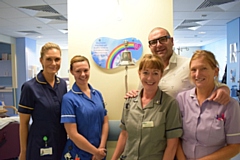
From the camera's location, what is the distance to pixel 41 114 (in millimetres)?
1614

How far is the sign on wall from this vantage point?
6.98 feet

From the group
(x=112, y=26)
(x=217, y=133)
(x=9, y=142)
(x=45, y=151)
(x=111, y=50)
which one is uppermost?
(x=112, y=26)

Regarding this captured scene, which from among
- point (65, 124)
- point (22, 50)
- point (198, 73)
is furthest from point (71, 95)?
point (22, 50)

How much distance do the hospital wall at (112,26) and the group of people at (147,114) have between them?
42 cm

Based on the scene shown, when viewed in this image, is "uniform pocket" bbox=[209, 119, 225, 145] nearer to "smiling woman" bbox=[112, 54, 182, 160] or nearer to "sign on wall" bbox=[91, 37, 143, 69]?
"smiling woman" bbox=[112, 54, 182, 160]

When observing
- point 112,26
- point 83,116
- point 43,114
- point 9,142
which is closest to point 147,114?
point 83,116

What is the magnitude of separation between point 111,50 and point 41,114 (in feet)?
3.10

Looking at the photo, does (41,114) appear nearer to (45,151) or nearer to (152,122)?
(45,151)

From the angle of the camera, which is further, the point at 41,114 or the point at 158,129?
the point at 41,114

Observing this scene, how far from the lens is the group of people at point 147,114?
1304mm

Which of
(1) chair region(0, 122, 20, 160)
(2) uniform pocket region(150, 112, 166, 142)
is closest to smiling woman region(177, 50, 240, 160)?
(2) uniform pocket region(150, 112, 166, 142)

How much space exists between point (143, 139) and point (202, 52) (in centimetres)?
69

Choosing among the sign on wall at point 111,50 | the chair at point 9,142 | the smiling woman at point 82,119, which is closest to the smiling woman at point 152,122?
the smiling woman at point 82,119

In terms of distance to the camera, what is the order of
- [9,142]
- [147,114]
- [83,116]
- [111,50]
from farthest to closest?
[9,142] < [111,50] < [83,116] < [147,114]
